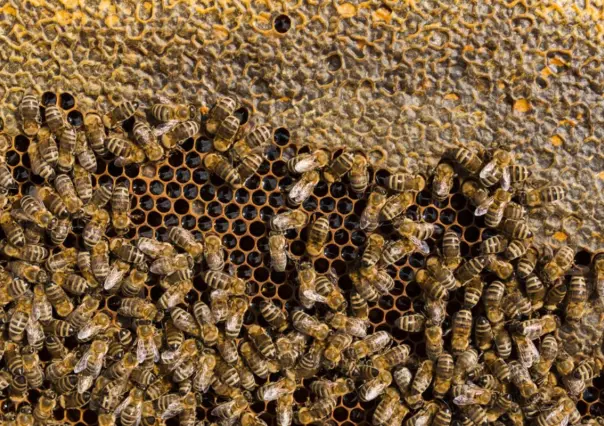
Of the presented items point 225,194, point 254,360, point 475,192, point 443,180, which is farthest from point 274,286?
point 475,192

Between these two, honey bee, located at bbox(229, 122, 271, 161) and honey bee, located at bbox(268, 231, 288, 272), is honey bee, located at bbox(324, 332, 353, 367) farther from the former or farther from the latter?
honey bee, located at bbox(229, 122, 271, 161)

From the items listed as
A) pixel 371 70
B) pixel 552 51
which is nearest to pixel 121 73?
pixel 371 70

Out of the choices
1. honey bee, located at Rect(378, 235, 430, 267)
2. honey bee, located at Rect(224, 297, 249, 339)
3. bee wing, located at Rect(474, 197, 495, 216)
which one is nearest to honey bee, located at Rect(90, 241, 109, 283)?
honey bee, located at Rect(224, 297, 249, 339)

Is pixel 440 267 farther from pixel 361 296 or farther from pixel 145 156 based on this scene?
pixel 145 156

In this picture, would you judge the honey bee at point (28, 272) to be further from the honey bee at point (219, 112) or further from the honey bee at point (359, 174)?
the honey bee at point (359, 174)

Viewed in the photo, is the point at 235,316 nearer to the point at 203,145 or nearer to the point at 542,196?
the point at 203,145
